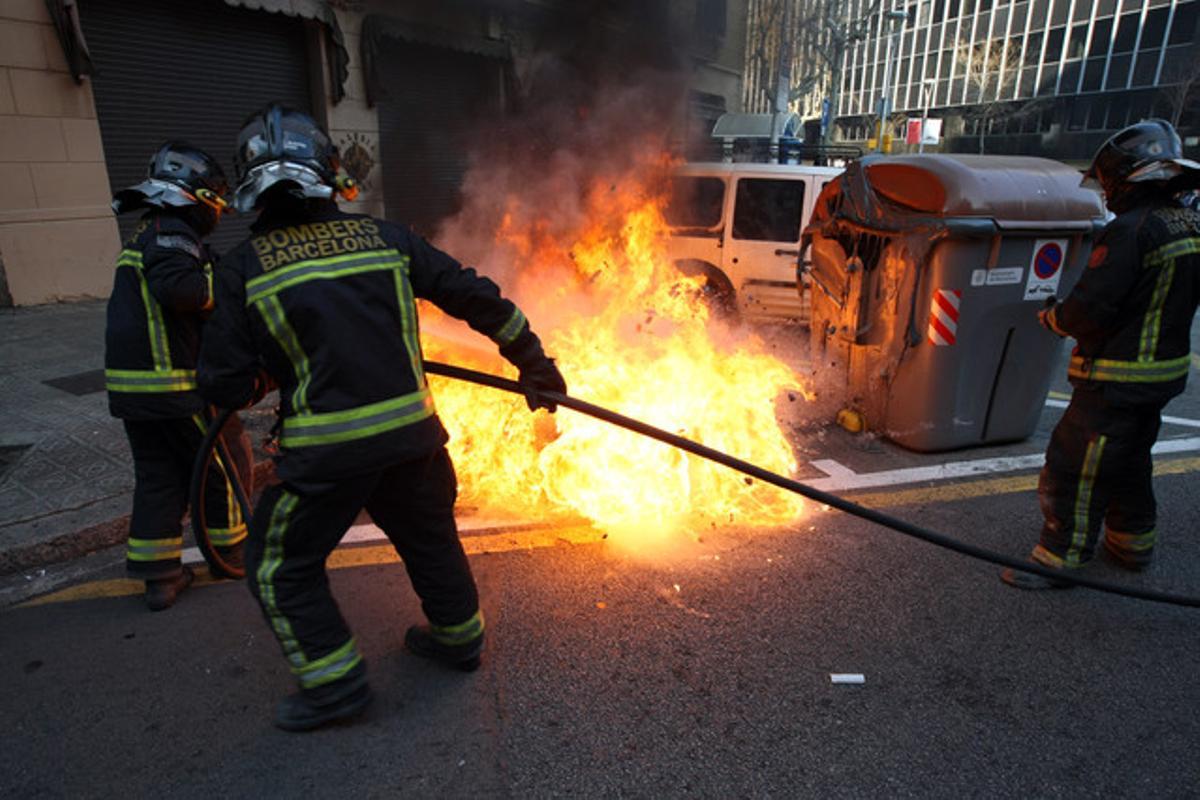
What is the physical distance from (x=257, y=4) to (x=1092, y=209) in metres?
8.71

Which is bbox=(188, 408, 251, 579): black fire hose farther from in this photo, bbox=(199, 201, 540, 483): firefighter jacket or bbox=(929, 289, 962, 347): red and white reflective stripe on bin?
bbox=(929, 289, 962, 347): red and white reflective stripe on bin

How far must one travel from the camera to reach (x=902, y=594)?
3.15 m

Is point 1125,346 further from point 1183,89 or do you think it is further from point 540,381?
point 1183,89

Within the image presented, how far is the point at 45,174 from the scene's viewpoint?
280 inches

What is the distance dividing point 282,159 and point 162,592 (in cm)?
192

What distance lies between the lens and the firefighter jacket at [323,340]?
6.99ft

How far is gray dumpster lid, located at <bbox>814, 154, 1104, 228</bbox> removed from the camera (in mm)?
4262

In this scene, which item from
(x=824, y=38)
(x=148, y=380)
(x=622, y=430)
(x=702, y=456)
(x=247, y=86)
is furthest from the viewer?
(x=824, y=38)

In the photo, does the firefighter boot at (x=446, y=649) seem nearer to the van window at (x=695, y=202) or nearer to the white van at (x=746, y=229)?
the white van at (x=746, y=229)

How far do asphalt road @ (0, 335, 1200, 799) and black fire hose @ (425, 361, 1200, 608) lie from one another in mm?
161

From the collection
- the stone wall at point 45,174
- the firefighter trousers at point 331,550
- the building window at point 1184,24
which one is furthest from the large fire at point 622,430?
the building window at point 1184,24

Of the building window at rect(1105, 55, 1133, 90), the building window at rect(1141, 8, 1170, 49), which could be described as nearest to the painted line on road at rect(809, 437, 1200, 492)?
the building window at rect(1141, 8, 1170, 49)

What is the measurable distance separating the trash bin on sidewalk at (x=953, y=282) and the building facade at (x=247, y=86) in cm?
424

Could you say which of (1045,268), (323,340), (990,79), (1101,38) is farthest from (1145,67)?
(323,340)
